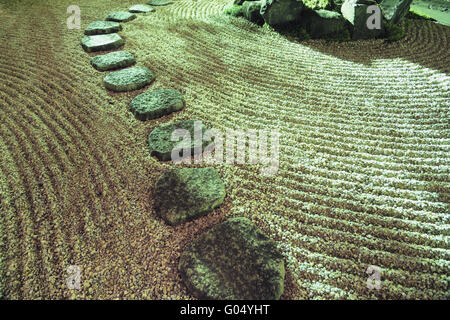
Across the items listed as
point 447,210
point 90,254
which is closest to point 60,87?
point 90,254

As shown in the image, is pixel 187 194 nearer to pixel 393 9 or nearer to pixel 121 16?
pixel 121 16

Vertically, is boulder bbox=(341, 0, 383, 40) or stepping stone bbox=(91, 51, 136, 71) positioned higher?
boulder bbox=(341, 0, 383, 40)

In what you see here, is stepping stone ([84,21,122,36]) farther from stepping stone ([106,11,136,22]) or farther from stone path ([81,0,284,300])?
stone path ([81,0,284,300])

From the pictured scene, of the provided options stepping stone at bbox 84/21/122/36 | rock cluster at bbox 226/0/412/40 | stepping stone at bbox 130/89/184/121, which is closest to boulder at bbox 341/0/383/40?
rock cluster at bbox 226/0/412/40

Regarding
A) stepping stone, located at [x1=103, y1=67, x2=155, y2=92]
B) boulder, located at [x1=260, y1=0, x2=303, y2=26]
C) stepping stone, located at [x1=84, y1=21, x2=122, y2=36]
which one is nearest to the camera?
stepping stone, located at [x1=103, y1=67, x2=155, y2=92]
